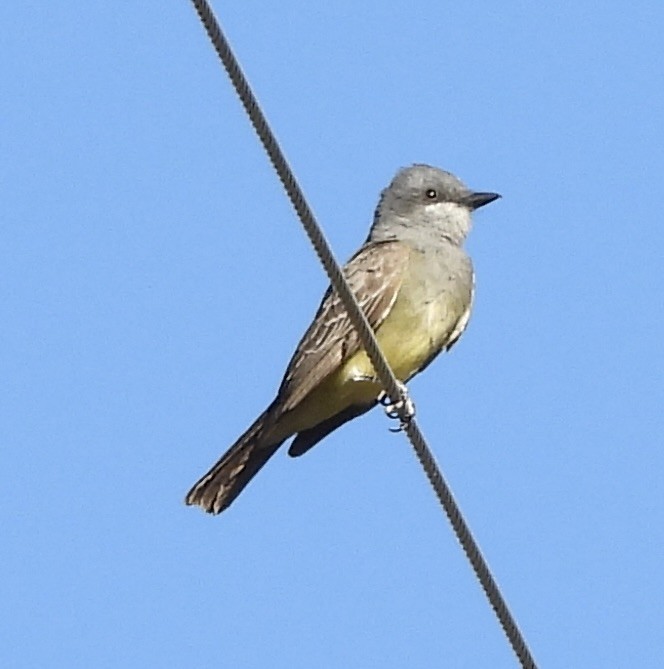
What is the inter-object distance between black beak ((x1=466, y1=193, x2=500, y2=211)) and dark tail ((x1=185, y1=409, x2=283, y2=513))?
1.75 metres

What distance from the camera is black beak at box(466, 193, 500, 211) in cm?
945

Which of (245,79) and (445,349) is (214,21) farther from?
(445,349)

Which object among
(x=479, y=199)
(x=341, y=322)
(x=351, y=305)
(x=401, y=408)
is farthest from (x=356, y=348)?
(x=351, y=305)

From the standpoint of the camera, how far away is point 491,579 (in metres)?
5.38

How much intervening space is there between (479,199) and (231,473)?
2.10 meters

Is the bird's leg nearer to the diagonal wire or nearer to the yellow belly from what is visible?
the yellow belly

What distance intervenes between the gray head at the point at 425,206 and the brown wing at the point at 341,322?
0.38 meters

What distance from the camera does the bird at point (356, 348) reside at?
27.6 ft

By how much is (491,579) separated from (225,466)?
3391 mm

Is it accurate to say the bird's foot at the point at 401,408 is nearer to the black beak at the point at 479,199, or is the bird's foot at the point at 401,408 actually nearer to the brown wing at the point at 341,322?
the brown wing at the point at 341,322

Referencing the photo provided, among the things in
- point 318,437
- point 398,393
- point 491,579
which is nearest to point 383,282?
point 318,437

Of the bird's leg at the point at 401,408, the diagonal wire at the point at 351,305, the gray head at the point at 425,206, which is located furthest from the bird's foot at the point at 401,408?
the gray head at the point at 425,206

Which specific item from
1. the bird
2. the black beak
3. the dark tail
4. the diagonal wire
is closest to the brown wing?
the bird

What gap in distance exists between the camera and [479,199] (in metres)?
9.48
